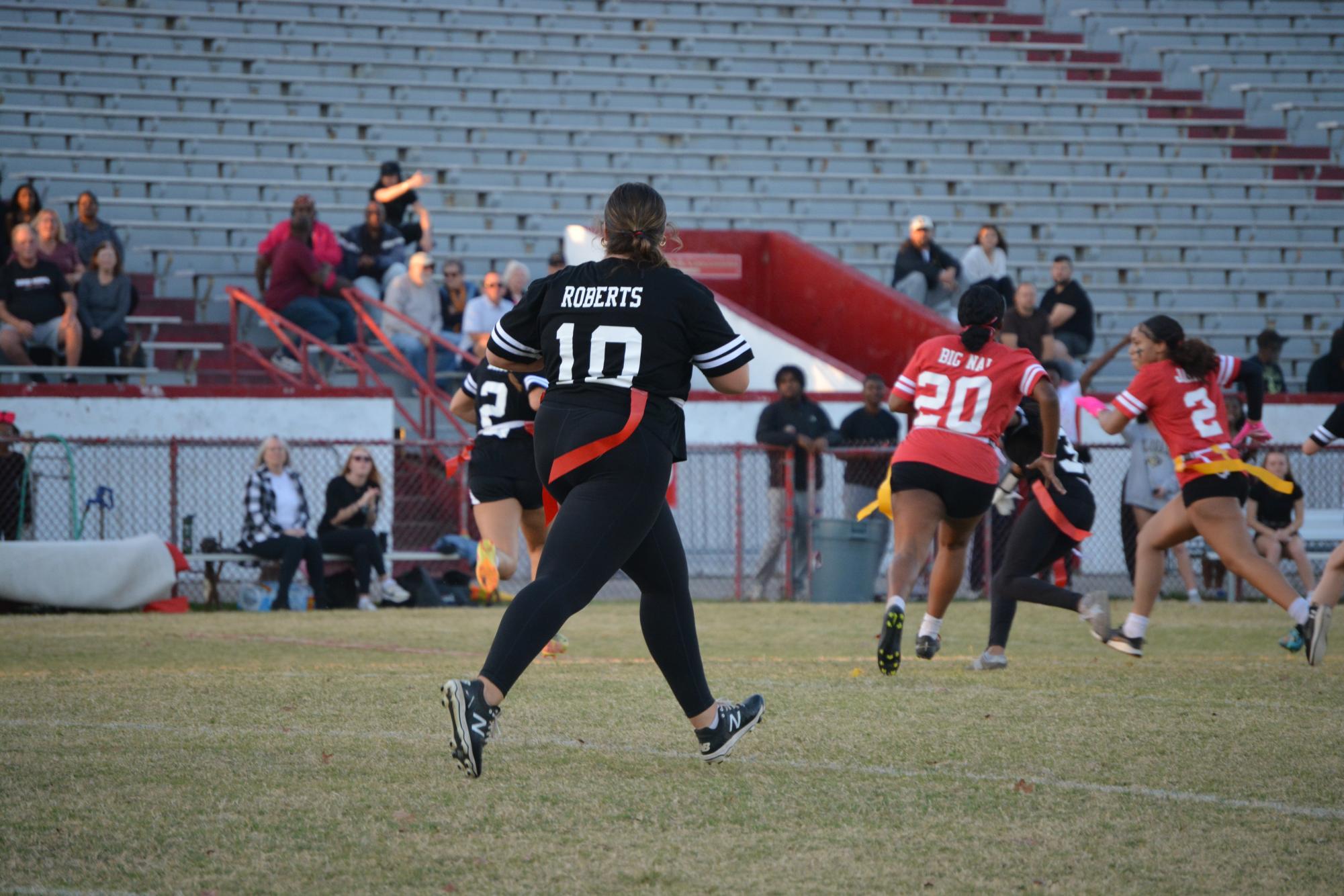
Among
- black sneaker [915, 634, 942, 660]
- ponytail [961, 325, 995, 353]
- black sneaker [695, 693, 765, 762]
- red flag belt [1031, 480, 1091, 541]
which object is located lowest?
black sneaker [915, 634, 942, 660]

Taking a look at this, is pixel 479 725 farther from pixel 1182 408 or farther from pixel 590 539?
pixel 1182 408

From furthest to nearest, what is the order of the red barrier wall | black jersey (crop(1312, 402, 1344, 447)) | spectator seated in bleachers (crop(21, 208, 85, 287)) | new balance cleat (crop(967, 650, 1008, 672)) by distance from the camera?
the red barrier wall → spectator seated in bleachers (crop(21, 208, 85, 287)) → black jersey (crop(1312, 402, 1344, 447)) → new balance cleat (crop(967, 650, 1008, 672))

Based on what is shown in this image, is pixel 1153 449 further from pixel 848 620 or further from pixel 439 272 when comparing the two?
pixel 439 272

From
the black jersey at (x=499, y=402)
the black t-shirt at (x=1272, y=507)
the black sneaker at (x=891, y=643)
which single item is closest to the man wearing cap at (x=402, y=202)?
the black jersey at (x=499, y=402)

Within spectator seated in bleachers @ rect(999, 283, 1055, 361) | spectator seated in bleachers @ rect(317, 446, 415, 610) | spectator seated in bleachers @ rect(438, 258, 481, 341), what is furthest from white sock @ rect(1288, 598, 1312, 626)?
spectator seated in bleachers @ rect(438, 258, 481, 341)

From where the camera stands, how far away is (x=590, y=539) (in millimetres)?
4672

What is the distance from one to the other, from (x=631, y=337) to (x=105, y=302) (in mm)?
11116

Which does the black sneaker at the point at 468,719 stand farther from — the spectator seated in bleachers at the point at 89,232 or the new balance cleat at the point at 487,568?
the spectator seated in bleachers at the point at 89,232

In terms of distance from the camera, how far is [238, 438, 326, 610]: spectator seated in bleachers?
1284cm

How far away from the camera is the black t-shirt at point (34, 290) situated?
13914 millimetres

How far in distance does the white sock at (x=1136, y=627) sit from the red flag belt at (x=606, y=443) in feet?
14.0

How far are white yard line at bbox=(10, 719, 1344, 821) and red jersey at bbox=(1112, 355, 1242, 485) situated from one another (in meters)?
3.64

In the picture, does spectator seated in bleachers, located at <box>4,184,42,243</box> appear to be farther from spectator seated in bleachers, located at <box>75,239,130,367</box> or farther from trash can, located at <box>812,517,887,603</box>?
trash can, located at <box>812,517,887,603</box>

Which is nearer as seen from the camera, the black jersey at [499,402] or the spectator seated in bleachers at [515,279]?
the black jersey at [499,402]
